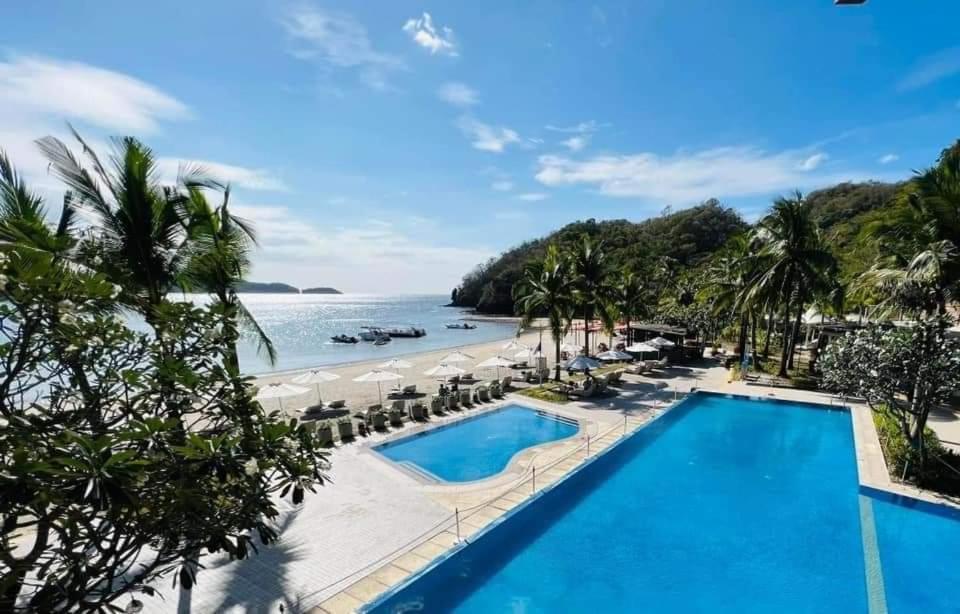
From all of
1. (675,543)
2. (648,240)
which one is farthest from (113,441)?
(648,240)

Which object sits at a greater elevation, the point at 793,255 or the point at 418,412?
the point at 793,255

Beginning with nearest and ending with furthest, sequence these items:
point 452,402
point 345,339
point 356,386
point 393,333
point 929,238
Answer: point 929,238, point 452,402, point 356,386, point 345,339, point 393,333

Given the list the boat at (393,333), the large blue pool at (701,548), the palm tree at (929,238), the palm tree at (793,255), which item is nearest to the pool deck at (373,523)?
the large blue pool at (701,548)

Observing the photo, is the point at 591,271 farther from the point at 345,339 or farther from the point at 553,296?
the point at 345,339

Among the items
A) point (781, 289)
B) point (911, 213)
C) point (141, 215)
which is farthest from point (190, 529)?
point (781, 289)

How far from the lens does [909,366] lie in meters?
9.98

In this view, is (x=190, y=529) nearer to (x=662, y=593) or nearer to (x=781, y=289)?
(x=662, y=593)

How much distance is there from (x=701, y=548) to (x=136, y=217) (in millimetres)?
12925

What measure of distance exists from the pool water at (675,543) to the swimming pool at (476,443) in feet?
8.96

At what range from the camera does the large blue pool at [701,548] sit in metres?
7.76

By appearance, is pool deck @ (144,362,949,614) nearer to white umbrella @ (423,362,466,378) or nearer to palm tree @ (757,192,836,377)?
white umbrella @ (423,362,466,378)

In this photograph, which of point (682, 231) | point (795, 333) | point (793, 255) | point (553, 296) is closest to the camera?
point (793, 255)

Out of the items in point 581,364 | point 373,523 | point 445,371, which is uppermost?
point 581,364

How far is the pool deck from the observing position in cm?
707
